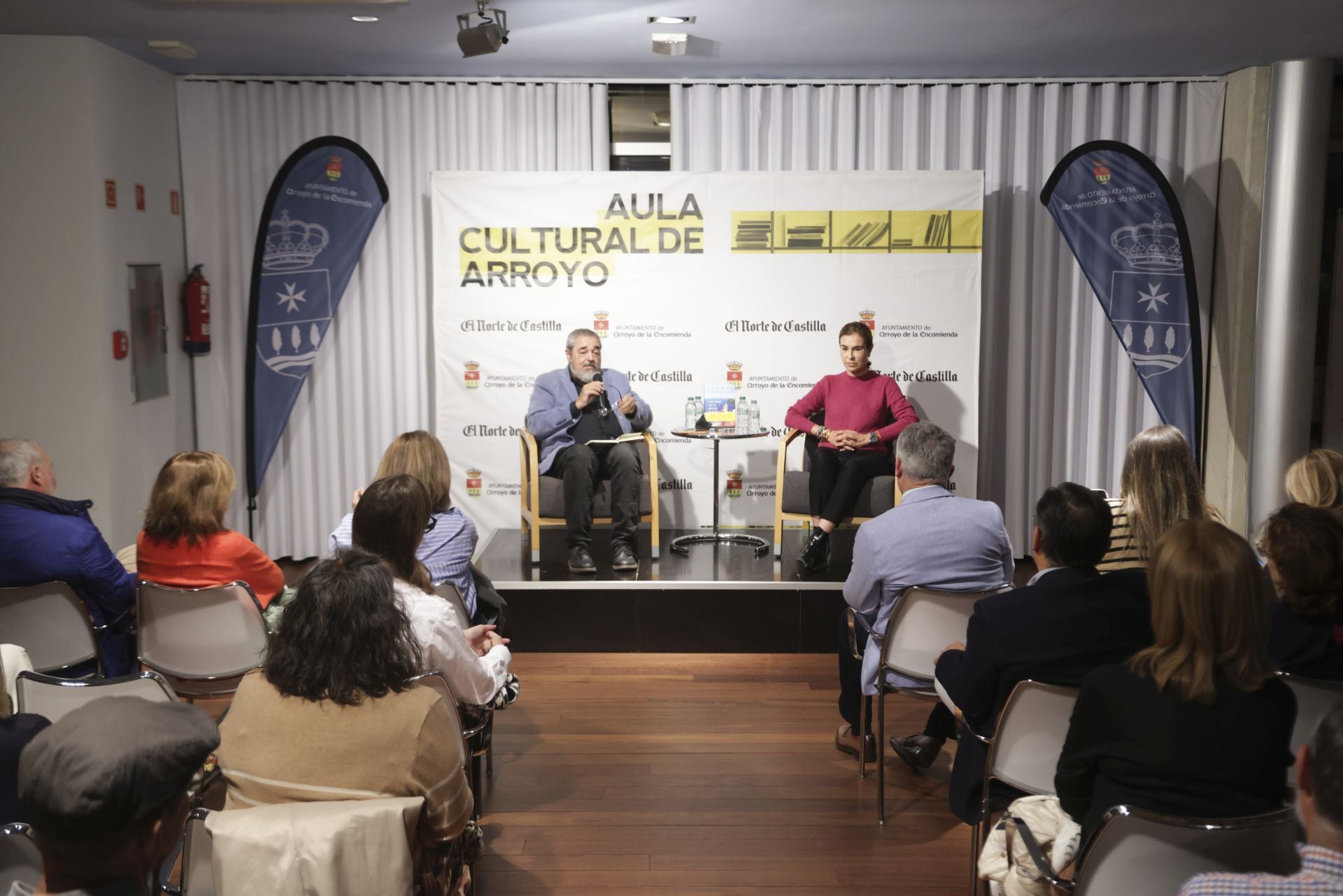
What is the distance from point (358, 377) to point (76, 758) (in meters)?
5.82

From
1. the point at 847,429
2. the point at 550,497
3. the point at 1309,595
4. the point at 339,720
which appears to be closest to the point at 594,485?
the point at 550,497

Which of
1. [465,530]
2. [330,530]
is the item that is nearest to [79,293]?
[330,530]

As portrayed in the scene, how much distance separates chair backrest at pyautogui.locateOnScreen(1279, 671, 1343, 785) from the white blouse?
6.23 feet

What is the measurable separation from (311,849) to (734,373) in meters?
4.91

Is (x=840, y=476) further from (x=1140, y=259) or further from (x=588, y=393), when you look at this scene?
(x=1140, y=259)

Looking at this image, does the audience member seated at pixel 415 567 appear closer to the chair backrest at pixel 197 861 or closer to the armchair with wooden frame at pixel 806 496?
the chair backrest at pixel 197 861

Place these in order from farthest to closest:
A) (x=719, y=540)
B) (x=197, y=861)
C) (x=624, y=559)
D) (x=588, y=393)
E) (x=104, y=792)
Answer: (x=719, y=540)
(x=588, y=393)
(x=624, y=559)
(x=197, y=861)
(x=104, y=792)

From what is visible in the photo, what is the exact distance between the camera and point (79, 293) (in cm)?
586

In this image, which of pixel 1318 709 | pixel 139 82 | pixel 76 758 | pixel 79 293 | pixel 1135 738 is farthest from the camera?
pixel 139 82

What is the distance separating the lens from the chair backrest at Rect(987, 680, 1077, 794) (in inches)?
102

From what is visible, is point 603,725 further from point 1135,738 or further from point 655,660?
point 1135,738

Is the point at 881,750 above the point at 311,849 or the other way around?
the other way around

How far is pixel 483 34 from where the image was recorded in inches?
196

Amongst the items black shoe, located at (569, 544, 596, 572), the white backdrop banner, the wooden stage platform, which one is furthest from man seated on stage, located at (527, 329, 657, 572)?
the white backdrop banner
